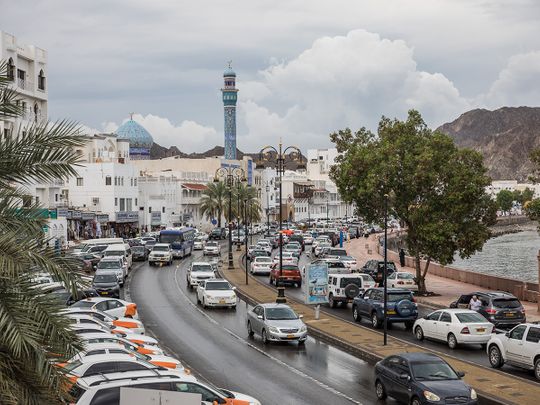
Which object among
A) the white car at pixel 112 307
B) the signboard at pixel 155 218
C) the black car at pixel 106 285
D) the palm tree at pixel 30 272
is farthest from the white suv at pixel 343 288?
the signboard at pixel 155 218

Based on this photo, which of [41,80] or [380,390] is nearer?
[380,390]

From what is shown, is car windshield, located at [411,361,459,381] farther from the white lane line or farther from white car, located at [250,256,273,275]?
white car, located at [250,256,273,275]

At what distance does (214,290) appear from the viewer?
1704 inches

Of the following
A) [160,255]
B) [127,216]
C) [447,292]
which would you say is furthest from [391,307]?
[127,216]

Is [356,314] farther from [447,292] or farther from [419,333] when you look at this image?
[447,292]

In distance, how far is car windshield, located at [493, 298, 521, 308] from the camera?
3384cm

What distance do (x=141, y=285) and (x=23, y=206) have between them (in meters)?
44.5

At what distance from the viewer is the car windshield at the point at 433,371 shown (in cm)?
2028

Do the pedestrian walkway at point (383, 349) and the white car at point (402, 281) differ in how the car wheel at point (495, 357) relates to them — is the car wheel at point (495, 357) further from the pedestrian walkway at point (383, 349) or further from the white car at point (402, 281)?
the white car at point (402, 281)

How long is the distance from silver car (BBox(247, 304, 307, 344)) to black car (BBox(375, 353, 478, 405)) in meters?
8.95

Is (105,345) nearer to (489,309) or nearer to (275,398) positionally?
(275,398)

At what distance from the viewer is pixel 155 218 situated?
124188 millimetres

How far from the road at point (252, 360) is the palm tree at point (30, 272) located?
12.5 meters

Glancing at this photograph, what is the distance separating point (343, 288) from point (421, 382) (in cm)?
2291
